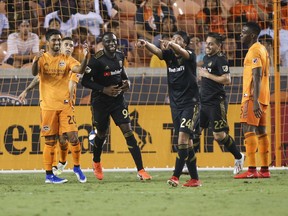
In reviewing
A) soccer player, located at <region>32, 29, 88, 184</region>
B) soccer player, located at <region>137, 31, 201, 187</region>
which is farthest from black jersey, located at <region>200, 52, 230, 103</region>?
soccer player, located at <region>32, 29, 88, 184</region>

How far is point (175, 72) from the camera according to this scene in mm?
11406

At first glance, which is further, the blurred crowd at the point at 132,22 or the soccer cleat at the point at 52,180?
the blurred crowd at the point at 132,22

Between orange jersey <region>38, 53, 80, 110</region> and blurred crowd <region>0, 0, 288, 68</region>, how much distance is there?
176 inches

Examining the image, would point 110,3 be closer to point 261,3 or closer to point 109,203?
point 261,3

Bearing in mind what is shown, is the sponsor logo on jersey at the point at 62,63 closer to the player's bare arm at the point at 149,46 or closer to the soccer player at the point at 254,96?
the player's bare arm at the point at 149,46

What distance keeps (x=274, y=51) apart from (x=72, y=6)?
4.25 metres

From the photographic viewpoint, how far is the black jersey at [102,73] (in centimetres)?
1258

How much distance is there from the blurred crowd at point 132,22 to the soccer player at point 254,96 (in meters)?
3.84

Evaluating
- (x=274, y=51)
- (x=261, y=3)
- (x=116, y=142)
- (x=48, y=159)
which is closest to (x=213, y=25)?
(x=261, y=3)

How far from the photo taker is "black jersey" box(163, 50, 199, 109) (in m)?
11.3

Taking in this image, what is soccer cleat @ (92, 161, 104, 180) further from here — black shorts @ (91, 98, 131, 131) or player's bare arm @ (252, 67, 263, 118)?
player's bare arm @ (252, 67, 263, 118)

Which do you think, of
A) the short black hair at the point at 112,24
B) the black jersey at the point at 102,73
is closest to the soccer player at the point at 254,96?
the black jersey at the point at 102,73

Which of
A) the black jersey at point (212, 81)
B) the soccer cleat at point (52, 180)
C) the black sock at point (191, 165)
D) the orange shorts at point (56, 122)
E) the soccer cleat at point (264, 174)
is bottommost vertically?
the soccer cleat at point (264, 174)

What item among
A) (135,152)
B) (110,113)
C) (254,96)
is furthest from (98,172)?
(254,96)
